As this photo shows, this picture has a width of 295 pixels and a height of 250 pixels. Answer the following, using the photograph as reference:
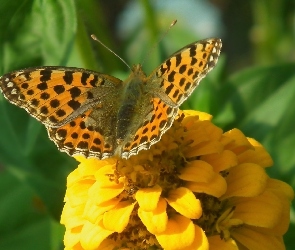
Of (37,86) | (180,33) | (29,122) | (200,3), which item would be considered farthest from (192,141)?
(200,3)

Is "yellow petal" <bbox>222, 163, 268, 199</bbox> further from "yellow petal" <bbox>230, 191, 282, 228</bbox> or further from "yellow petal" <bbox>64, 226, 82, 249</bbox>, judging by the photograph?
→ "yellow petal" <bbox>64, 226, 82, 249</bbox>

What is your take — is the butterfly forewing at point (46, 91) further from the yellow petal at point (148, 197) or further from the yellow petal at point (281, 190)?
the yellow petal at point (281, 190)

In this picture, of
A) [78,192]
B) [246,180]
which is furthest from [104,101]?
[246,180]

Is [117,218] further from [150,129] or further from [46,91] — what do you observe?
[46,91]

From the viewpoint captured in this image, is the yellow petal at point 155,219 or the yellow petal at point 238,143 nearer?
the yellow petal at point 155,219

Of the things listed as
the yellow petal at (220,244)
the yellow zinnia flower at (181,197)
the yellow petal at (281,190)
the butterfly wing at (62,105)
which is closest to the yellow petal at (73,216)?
the yellow zinnia flower at (181,197)

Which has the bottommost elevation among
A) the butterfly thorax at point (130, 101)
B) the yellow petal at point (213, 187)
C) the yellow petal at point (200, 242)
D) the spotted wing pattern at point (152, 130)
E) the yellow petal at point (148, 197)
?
the yellow petal at point (200, 242)
